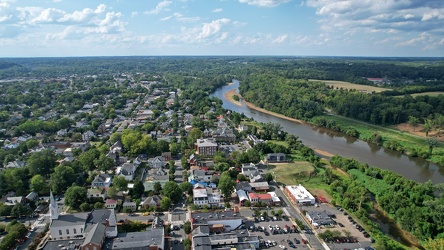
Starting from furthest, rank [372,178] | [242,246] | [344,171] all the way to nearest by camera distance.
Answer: [344,171] → [372,178] → [242,246]

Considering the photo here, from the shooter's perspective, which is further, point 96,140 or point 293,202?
point 96,140

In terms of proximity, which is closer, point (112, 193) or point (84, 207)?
point (84, 207)

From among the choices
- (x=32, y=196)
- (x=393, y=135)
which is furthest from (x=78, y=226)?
(x=393, y=135)

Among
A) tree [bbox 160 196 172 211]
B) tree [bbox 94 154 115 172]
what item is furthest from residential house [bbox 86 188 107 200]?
tree [bbox 160 196 172 211]

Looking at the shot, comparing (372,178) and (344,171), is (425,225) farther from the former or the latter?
(344,171)

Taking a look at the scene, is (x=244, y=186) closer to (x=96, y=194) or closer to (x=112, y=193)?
(x=112, y=193)

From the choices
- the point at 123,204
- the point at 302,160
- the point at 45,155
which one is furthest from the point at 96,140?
the point at 302,160
